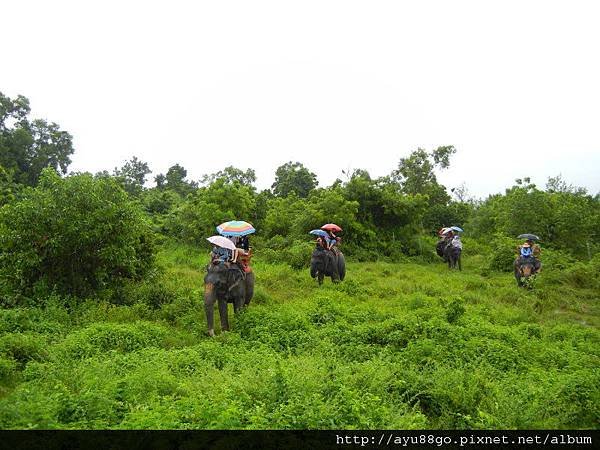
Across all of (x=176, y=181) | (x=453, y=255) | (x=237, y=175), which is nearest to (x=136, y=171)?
(x=176, y=181)

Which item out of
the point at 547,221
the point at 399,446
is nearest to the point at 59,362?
the point at 399,446

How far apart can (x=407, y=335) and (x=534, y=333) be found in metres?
2.76

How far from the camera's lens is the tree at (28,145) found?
35156mm

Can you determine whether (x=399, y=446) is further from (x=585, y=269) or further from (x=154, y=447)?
(x=585, y=269)

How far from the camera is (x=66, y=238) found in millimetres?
10539

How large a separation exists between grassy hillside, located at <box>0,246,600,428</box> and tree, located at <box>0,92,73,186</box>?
29.2 metres

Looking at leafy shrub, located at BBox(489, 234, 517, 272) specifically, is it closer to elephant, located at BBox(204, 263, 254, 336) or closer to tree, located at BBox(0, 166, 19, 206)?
elephant, located at BBox(204, 263, 254, 336)

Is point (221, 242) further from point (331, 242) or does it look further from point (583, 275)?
point (583, 275)

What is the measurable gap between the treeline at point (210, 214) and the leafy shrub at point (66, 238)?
0.02m

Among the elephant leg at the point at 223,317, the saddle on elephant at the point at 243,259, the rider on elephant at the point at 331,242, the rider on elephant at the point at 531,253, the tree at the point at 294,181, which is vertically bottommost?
the elephant leg at the point at 223,317

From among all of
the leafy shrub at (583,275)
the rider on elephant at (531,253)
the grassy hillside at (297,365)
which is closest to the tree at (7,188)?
the grassy hillside at (297,365)

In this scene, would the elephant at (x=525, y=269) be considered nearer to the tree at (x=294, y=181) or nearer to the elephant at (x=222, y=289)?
the elephant at (x=222, y=289)

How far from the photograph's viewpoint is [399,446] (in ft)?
14.2

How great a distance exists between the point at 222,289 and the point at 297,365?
338cm
